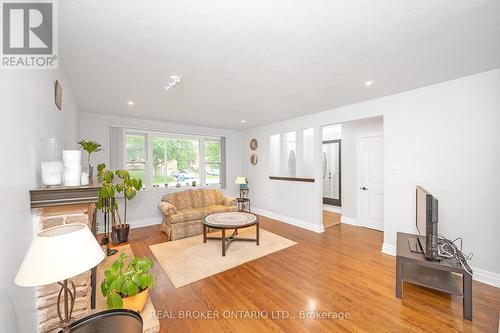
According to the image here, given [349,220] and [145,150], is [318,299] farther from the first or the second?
[145,150]

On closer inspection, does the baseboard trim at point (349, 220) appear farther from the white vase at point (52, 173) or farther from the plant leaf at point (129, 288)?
the white vase at point (52, 173)

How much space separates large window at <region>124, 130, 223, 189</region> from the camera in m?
4.97

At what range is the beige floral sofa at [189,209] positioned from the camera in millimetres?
4113

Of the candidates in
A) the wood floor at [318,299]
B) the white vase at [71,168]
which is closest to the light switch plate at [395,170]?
the wood floor at [318,299]

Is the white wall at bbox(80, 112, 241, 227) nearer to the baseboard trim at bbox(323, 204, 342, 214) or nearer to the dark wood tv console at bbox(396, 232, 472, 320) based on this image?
the baseboard trim at bbox(323, 204, 342, 214)

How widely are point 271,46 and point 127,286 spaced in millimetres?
2551

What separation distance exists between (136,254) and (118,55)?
9.78 feet

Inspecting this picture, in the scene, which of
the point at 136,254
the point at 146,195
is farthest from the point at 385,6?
the point at 146,195

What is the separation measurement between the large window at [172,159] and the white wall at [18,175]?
3.61 meters

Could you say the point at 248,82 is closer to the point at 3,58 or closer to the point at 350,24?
the point at 350,24

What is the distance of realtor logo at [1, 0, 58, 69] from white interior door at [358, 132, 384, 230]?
525 cm

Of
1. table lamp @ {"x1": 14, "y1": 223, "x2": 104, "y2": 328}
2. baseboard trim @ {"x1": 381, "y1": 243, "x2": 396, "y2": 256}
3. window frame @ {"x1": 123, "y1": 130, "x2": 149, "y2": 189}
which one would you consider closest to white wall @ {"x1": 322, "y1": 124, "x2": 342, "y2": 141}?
baseboard trim @ {"x1": 381, "y1": 243, "x2": 396, "y2": 256}

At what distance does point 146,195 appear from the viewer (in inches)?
197

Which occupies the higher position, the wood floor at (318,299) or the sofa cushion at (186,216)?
the sofa cushion at (186,216)
